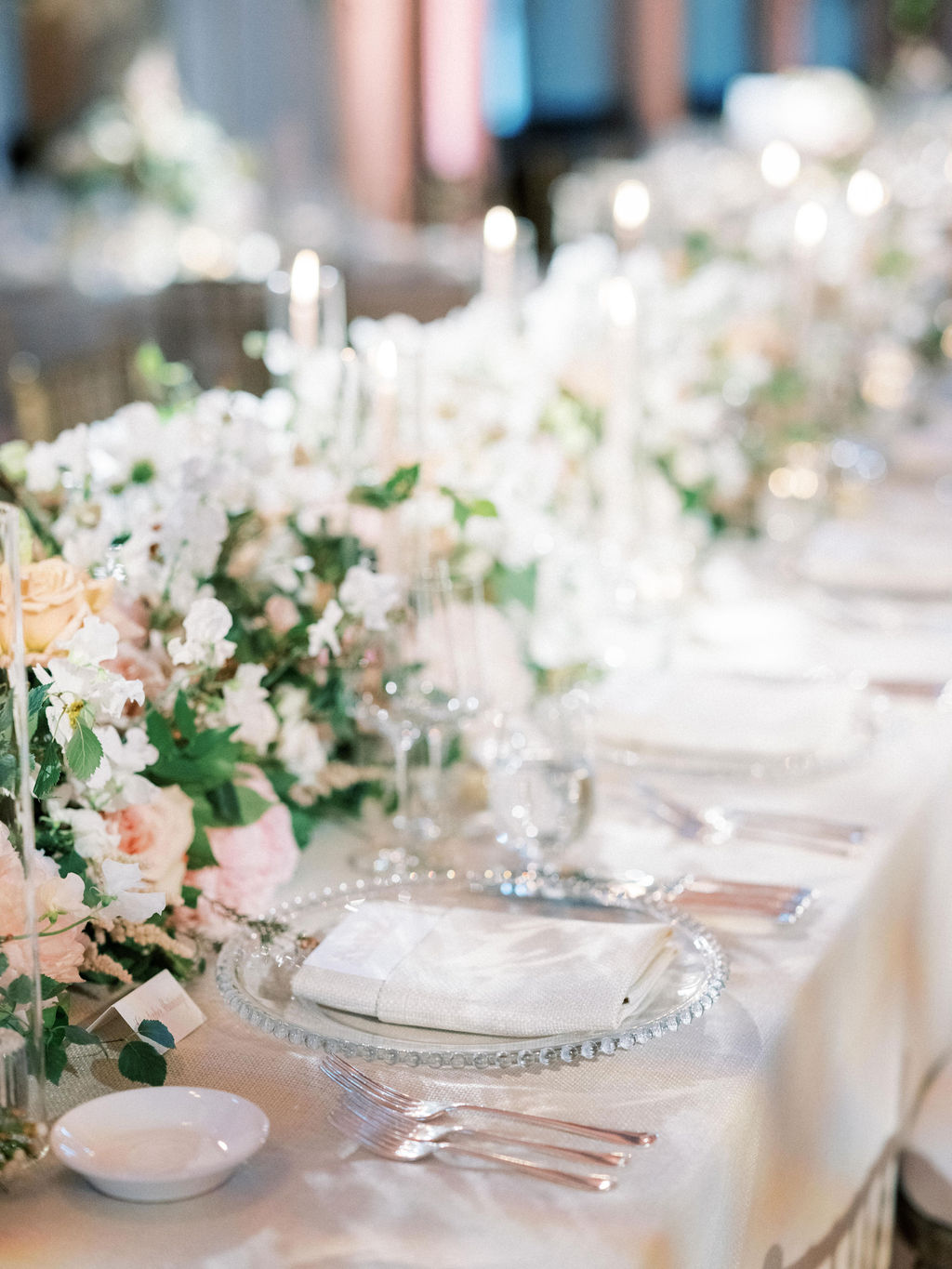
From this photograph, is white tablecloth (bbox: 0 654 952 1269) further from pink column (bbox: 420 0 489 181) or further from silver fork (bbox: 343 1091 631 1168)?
pink column (bbox: 420 0 489 181)

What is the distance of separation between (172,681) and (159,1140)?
1.30 ft

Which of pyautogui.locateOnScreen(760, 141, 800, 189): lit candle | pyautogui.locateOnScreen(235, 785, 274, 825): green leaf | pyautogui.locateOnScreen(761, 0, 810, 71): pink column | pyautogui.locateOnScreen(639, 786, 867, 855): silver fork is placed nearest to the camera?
pyautogui.locateOnScreen(235, 785, 274, 825): green leaf

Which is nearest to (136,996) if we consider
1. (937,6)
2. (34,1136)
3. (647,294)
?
(34,1136)

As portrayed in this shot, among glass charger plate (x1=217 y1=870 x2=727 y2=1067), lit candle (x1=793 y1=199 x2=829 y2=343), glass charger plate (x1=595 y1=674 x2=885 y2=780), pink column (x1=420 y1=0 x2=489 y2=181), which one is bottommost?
glass charger plate (x1=595 y1=674 x2=885 y2=780)

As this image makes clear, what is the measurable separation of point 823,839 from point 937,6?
1638 centimetres

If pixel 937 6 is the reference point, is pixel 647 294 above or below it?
below

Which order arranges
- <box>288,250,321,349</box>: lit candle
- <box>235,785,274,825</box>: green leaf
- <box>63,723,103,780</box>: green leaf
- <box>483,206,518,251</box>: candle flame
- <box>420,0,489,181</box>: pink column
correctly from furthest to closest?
<box>420,0,489,181</box>: pink column < <box>483,206,518,251</box>: candle flame < <box>288,250,321,349</box>: lit candle < <box>235,785,274,825</box>: green leaf < <box>63,723,103,780</box>: green leaf

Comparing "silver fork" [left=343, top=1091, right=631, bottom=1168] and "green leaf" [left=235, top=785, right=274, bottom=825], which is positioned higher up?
"green leaf" [left=235, top=785, right=274, bottom=825]

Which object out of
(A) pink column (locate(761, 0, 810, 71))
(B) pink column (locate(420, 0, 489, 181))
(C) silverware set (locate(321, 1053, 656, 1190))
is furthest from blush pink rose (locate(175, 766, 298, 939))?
(A) pink column (locate(761, 0, 810, 71))

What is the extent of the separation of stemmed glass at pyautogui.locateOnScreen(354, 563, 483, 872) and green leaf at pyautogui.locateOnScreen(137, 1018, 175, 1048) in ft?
1.36

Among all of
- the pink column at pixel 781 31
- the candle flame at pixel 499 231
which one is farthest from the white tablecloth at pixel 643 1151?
the pink column at pixel 781 31

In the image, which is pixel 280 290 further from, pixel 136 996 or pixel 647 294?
pixel 136 996

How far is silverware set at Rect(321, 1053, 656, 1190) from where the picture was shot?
937mm

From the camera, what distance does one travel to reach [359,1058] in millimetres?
1062
